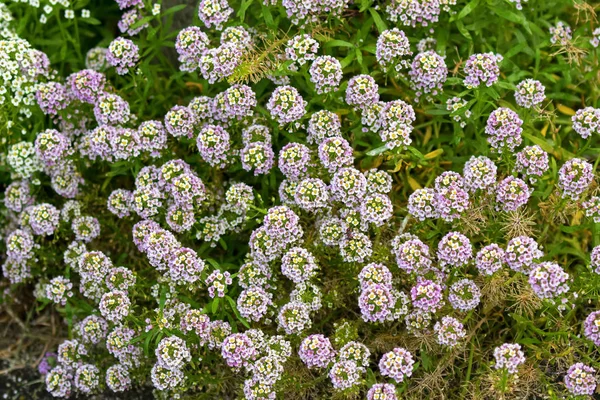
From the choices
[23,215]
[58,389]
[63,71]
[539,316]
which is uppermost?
[63,71]

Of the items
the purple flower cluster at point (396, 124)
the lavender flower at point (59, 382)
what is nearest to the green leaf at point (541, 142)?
the purple flower cluster at point (396, 124)

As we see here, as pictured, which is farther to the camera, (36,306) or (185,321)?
(36,306)

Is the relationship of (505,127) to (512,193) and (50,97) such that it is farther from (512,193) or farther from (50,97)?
(50,97)

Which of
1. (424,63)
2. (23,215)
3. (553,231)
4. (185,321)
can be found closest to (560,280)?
(553,231)

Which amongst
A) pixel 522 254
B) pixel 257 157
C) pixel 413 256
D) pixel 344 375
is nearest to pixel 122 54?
pixel 257 157

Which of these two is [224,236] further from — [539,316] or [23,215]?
[539,316]

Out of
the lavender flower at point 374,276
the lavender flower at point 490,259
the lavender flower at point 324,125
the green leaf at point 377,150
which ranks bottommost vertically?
the lavender flower at point 490,259

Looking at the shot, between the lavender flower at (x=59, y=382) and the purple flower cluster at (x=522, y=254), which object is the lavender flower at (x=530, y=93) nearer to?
the purple flower cluster at (x=522, y=254)

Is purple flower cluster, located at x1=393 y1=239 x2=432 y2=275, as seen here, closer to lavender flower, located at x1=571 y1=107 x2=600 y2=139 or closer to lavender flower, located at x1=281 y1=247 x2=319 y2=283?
lavender flower, located at x1=281 y1=247 x2=319 y2=283

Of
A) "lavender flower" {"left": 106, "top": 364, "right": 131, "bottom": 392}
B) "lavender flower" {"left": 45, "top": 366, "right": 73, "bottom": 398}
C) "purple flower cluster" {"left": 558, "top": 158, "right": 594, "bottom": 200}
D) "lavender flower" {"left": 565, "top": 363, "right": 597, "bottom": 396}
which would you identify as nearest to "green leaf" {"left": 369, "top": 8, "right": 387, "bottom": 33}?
"purple flower cluster" {"left": 558, "top": 158, "right": 594, "bottom": 200}
